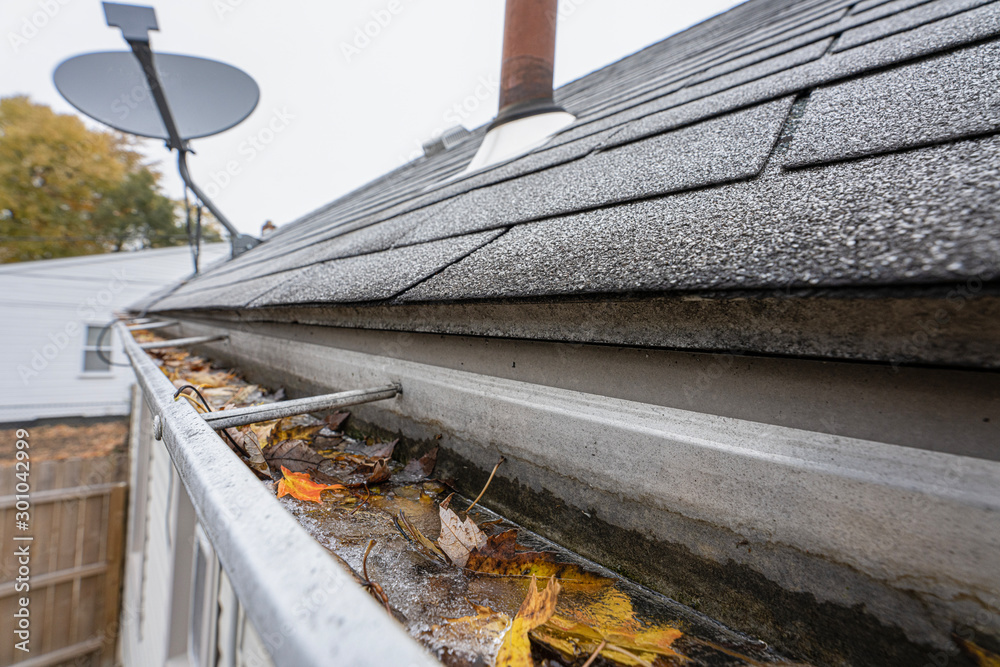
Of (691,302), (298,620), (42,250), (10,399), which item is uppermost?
(42,250)

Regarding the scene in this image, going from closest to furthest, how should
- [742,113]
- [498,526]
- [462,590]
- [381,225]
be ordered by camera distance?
1. [462,590]
2. [498,526]
3. [742,113]
4. [381,225]

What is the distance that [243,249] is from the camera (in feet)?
23.2

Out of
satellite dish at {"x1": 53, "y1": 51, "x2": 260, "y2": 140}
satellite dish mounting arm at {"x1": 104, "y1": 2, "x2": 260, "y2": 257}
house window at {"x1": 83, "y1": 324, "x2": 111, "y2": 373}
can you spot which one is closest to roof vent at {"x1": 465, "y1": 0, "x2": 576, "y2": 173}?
satellite dish mounting arm at {"x1": 104, "y1": 2, "x2": 260, "y2": 257}

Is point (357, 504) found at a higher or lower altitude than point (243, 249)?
lower

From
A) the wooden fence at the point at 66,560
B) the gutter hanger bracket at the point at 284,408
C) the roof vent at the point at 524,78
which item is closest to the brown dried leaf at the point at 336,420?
the gutter hanger bracket at the point at 284,408

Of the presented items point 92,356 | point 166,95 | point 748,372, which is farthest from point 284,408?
point 92,356

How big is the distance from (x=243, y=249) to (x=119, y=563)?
473 centimetres

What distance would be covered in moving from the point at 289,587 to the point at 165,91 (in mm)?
5994

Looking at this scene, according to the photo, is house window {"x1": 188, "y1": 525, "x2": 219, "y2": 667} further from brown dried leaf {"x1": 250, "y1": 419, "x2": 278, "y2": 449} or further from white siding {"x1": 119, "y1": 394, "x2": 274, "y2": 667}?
brown dried leaf {"x1": 250, "y1": 419, "x2": 278, "y2": 449}

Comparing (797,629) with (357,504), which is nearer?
(797,629)

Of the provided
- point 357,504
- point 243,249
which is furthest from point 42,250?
point 357,504

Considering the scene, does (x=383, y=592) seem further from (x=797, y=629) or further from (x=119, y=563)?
(x=119, y=563)

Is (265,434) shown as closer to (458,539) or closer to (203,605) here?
(458,539)

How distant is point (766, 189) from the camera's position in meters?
0.69
